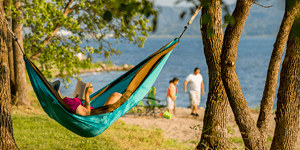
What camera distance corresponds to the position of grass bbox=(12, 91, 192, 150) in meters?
3.49

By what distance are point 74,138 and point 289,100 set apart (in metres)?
2.74

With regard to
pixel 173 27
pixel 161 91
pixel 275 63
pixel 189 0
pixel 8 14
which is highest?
pixel 173 27

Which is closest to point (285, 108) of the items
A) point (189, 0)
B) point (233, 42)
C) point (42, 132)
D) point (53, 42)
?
point (233, 42)

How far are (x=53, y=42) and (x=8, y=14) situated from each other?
4.21ft

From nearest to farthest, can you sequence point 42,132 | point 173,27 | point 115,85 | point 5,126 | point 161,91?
point 5,126
point 115,85
point 42,132
point 161,91
point 173,27

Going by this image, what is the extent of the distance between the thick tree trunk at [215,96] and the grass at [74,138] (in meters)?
0.90

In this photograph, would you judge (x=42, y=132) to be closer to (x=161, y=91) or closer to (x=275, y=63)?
(x=275, y=63)

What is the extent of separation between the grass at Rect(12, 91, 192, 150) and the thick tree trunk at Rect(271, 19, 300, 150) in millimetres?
1602

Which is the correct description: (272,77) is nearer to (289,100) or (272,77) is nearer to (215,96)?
(289,100)

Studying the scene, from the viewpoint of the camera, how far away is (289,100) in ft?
8.40

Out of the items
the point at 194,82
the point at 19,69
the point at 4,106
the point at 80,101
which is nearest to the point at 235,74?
A: the point at 80,101

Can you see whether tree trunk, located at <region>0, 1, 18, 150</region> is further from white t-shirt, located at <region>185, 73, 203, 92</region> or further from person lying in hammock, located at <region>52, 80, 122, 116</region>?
white t-shirt, located at <region>185, 73, 203, 92</region>

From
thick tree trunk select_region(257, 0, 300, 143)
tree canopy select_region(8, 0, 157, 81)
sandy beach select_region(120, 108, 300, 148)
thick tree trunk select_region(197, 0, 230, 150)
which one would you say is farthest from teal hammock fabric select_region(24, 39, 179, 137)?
tree canopy select_region(8, 0, 157, 81)

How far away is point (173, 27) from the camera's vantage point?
561ft
